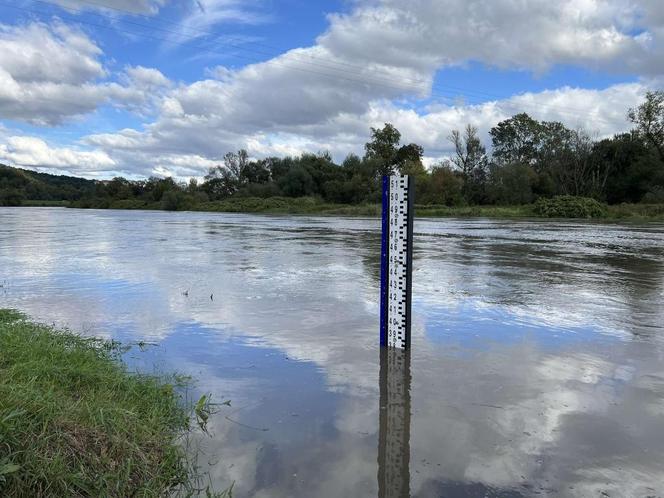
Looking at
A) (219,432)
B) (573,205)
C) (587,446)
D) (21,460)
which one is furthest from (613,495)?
(573,205)

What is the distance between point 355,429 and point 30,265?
11340mm

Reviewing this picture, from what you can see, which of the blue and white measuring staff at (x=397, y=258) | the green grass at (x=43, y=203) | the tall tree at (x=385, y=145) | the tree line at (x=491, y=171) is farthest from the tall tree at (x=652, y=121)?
the green grass at (x=43, y=203)

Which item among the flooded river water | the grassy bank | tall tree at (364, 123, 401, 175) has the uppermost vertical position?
tall tree at (364, 123, 401, 175)

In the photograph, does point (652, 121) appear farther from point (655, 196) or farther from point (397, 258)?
point (397, 258)

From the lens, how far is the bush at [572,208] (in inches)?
2167

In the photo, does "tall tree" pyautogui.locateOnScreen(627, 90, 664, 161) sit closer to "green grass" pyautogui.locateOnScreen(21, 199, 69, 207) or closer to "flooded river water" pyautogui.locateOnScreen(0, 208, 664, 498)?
"flooded river water" pyautogui.locateOnScreen(0, 208, 664, 498)

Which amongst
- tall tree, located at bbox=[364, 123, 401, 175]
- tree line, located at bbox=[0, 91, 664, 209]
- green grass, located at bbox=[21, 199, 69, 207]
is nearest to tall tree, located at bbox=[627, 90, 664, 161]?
tree line, located at bbox=[0, 91, 664, 209]

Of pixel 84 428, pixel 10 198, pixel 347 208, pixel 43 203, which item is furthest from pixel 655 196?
pixel 43 203

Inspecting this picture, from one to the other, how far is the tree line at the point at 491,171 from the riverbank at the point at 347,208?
11.2ft

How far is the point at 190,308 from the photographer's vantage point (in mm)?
7777

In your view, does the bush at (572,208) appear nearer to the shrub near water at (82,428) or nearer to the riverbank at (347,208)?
the riverbank at (347,208)

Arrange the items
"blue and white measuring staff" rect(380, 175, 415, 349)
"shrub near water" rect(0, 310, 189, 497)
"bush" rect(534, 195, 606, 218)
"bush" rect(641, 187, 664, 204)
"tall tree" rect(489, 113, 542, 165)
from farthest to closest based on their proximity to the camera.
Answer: "tall tree" rect(489, 113, 542, 165), "bush" rect(641, 187, 664, 204), "bush" rect(534, 195, 606, 218), "blue and white measuring staff" rect(380, 175, 415, 349), "shrub near water" rect(0, 310, 189, 497)

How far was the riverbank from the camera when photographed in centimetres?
5281

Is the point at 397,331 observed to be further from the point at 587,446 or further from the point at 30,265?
the point at 30,265
